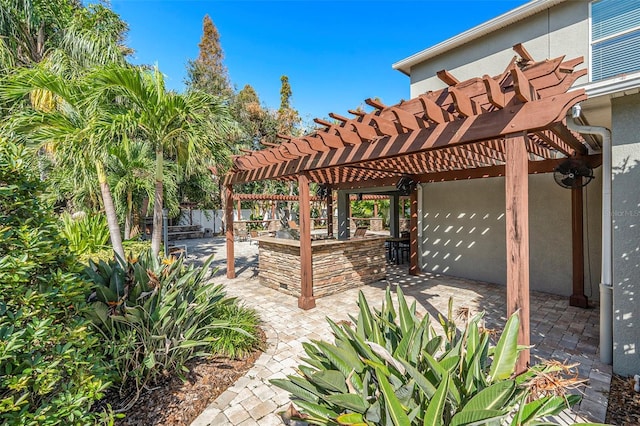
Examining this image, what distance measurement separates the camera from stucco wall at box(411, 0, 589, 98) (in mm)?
6820

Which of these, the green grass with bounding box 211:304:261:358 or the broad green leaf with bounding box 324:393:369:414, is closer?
the broad green leaf with bounding box 324:393:369:414

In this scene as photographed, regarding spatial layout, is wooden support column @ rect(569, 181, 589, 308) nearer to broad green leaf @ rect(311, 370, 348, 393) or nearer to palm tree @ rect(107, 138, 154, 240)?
broad green leaf @ rect(311, 370, 348, 393)

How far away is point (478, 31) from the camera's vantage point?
26.5 ft

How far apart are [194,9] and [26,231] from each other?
15143mm

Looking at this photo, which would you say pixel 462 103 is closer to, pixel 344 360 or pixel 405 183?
pixel 344 360

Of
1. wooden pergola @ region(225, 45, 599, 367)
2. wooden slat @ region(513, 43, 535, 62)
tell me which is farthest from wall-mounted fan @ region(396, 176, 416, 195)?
wooden slat @ region(513, 43, 535, 62)

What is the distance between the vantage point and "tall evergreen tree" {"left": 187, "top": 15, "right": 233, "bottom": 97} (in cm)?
2406

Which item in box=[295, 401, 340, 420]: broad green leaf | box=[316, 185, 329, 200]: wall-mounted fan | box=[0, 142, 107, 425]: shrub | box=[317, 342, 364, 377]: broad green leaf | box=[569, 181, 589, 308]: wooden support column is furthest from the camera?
box=[316, 185, 329, 200]: wall-mounted fan

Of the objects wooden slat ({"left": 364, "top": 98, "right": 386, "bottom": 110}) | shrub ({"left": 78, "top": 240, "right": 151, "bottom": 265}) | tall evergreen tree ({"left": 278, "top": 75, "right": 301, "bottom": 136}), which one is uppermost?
tall evergreen tree ({"left": 278, "top": 75, "right": 301, "bottom": 136})

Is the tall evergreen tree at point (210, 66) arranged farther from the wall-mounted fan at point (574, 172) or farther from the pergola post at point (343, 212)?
the wall-mounted fan at point (574, 172)

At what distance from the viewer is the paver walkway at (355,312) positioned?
10.3ft

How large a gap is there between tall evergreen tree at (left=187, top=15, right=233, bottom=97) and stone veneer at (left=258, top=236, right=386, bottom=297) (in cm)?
1973

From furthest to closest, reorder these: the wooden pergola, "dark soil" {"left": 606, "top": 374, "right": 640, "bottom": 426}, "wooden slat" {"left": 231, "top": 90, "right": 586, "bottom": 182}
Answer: the wooden pergola → "wooden slat" {"left": 231, "top": 90, "right": 586, "bottom": 182} → "dark soil" {"left": 606, "top": 374, "right": 640, "bottom": 426}

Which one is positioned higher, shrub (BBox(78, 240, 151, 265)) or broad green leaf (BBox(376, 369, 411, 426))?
shrub (BBox(78, 240, 151, 265))
